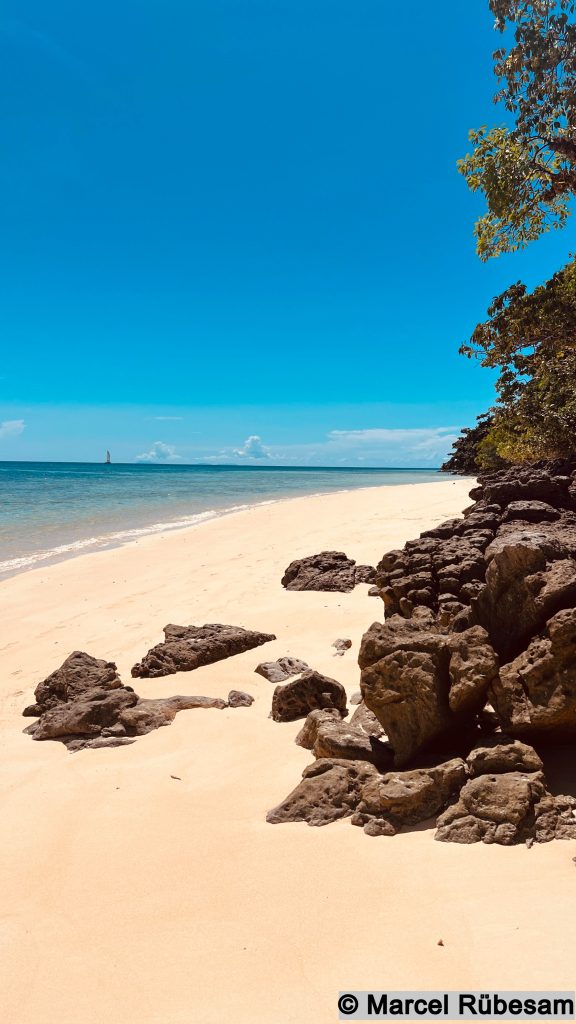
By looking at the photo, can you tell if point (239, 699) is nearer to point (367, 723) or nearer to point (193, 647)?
point (193, 647)

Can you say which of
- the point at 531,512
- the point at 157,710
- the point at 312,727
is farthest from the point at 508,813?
the point at 531,512

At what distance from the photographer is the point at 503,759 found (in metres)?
3.56

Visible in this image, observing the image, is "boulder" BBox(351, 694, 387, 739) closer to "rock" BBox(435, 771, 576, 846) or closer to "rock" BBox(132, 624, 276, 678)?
"rock" BBox(435, 771, 576, 846)

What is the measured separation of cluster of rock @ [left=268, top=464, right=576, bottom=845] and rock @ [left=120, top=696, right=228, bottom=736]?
1541 mm

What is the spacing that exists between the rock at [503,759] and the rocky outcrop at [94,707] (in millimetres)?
3046

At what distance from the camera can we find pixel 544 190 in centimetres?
1005

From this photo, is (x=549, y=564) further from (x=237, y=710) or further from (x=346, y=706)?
(x=237, y=710)

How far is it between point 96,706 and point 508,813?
4.03 m

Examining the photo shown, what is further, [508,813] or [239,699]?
[239,699]

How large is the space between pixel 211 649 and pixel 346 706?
2.39 metres

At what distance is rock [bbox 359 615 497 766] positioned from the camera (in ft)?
12.6

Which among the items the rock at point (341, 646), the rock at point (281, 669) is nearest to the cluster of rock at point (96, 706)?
the rock at point (281, 669)

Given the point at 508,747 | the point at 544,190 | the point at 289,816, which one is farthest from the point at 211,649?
the point at 544,190

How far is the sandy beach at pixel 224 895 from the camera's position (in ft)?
8.39
